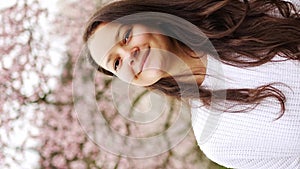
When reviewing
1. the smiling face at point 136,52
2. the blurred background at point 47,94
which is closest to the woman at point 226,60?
the smiling face at point 136,52

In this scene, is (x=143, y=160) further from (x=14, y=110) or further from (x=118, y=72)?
(x=118, y=72)

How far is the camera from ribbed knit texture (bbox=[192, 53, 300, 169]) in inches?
31.7

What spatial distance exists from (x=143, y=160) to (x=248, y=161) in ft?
1.58

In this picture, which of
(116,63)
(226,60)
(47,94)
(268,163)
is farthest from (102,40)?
(47,94)

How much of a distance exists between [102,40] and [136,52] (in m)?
0.07

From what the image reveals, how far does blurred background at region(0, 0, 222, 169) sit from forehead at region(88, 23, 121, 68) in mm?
376

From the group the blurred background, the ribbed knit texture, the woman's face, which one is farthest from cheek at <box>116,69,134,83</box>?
the blurred background

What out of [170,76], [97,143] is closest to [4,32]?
[97,143]

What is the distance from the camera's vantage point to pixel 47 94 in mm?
1250

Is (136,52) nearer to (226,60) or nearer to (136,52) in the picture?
(136,52)

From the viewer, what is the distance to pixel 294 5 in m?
0.81

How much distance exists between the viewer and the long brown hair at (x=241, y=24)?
2.60 ft

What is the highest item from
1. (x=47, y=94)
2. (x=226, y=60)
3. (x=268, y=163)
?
(x=226, y=60)

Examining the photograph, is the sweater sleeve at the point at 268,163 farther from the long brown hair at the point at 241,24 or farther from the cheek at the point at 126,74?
the cheek at the point at 126,74
